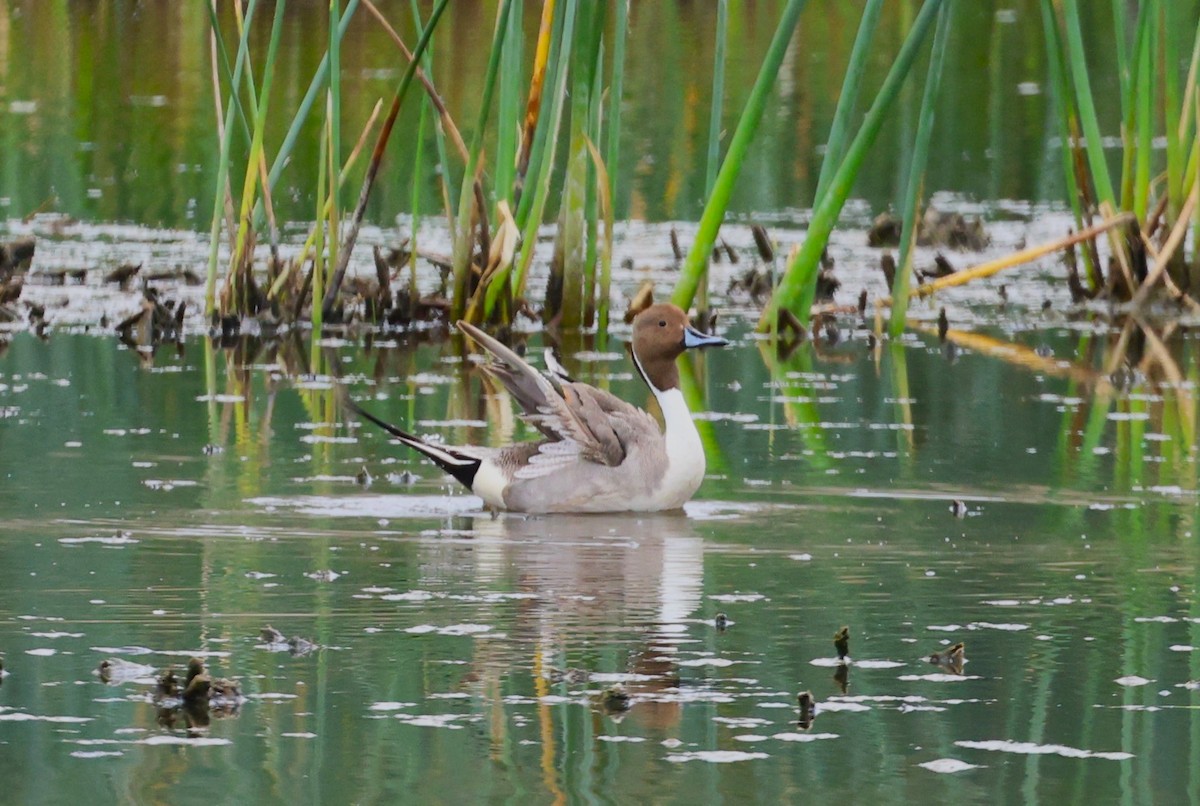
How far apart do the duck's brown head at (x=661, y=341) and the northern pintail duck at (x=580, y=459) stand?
42 centimetres

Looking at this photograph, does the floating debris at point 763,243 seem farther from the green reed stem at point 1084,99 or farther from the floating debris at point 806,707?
the floating debris at point 806,707

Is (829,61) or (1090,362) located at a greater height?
(829,61)

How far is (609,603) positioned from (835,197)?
17.8 ft

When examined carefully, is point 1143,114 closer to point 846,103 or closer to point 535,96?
point 846,103

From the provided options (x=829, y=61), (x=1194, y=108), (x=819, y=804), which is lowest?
(x=819, y=804)

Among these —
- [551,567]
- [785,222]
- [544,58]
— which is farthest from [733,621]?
[785,222]

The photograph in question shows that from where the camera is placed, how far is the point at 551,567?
7559 mm

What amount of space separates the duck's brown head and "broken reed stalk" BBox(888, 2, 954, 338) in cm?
254

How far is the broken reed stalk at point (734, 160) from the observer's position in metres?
11.0

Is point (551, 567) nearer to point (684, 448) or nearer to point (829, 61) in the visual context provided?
point (684, 448)

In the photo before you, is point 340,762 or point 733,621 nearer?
point 340,762

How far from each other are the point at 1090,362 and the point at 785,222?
215 inches

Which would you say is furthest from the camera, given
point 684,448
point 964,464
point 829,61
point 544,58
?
point 829,61

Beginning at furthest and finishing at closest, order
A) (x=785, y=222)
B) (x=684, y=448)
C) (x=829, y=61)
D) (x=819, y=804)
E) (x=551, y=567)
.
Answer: (x=829, y=61) < (x=785, y=222) < (x=684, y=448) < (x=551, y=567) < (x=819, y=804)
